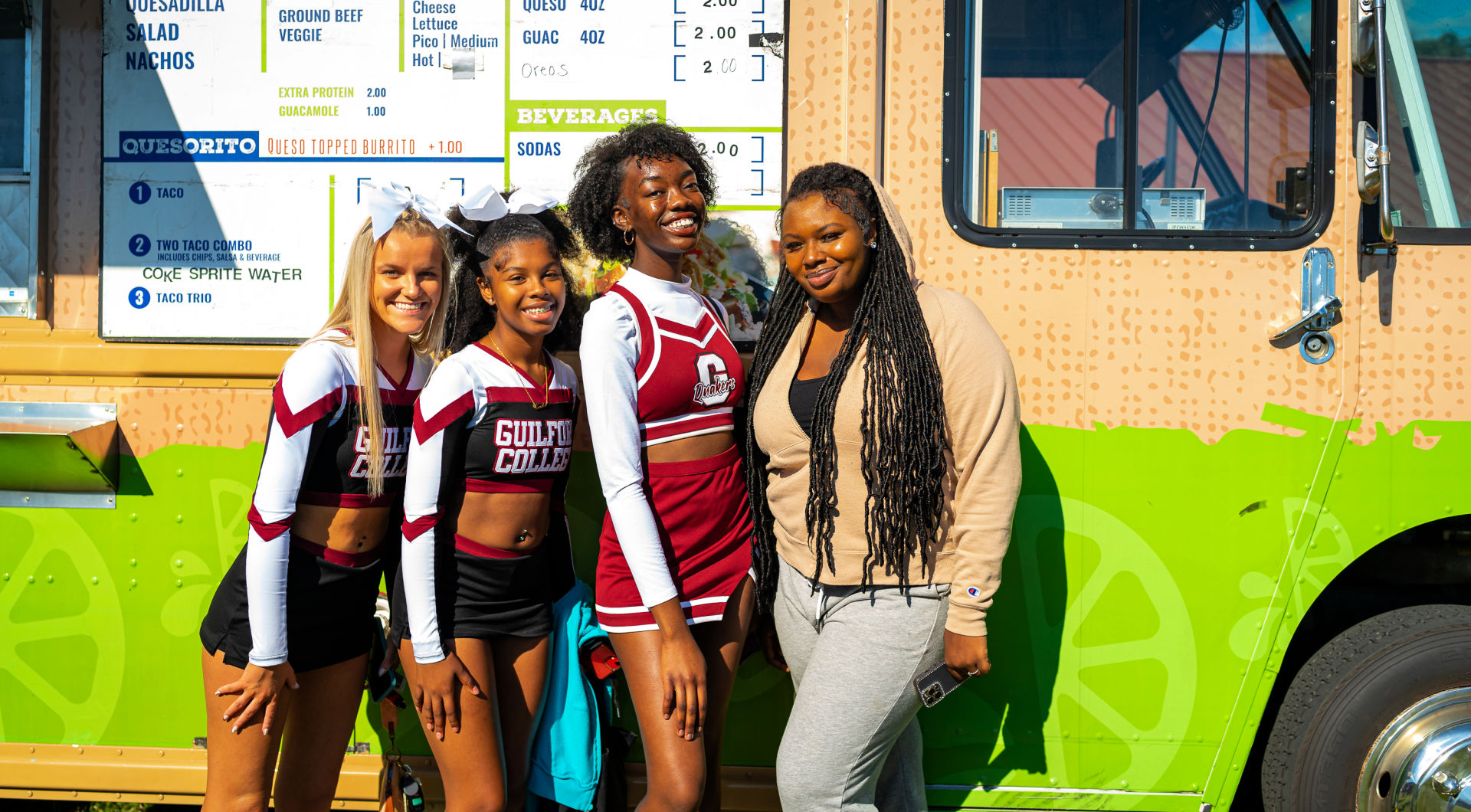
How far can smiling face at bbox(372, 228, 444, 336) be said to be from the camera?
7.72ft

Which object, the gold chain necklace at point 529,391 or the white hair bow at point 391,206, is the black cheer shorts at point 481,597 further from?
the white hair bow at point 391,206

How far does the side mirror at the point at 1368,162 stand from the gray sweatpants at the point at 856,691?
5.43 feet

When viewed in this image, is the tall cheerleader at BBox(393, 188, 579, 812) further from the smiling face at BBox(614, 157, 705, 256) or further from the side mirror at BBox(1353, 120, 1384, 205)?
the side mirror at BBox(1353, 120, 1384, 205)

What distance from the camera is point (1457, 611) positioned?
2.81 meters

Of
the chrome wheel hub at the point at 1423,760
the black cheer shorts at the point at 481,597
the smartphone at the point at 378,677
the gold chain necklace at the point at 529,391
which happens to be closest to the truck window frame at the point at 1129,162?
the gold chain necklace at the point at 529,391

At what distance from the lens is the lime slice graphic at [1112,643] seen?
279 centimetres

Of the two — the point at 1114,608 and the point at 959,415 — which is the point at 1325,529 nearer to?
the point at 1114,608

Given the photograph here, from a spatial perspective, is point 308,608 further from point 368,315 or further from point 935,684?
point 935,684

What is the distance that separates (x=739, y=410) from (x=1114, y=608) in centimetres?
128

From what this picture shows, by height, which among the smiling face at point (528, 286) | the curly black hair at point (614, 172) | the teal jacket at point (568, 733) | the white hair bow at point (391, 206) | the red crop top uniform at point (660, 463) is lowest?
the teal jacket at point (568, 733)

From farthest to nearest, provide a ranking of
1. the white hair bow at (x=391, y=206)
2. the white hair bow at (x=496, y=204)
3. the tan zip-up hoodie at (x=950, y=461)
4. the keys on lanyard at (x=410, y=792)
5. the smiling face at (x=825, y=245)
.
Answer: the keys on lanyard at (x=410, y=792) → the white hair bow at (x=496, y=204) → the white hair bow at (x=391, y=206) → the smiling face at (x=825, y=245) → the tan zip-up hoodie at (x=950, y=461)

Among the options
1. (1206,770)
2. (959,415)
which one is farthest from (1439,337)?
(959,415)

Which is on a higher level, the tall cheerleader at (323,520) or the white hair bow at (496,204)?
the white hair bow at (496,204)

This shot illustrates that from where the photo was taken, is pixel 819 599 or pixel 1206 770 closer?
pixel 819 599
